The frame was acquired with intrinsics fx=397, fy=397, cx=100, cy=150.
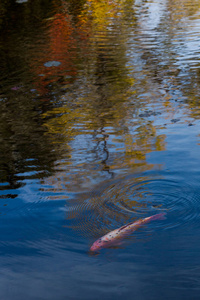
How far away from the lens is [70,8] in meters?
14.4

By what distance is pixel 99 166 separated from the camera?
14.0 ft

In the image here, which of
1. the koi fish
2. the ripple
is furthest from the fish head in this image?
the ripple

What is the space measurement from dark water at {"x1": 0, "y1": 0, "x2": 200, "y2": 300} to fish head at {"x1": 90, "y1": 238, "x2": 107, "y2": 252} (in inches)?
2.3

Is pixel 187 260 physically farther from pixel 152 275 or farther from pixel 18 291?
pixel 18 291

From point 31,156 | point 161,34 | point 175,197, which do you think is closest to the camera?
point 175,197

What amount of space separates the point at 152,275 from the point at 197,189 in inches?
43.5

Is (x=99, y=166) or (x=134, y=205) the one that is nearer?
(x=134, y=205)

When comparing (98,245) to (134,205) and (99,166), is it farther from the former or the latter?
(99,166)

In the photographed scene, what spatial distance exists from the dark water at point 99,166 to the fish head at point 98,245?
6 centimetres

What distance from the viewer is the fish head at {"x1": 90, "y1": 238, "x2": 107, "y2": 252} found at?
9.98ft

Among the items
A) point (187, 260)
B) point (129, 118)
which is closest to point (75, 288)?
point (187, 260)

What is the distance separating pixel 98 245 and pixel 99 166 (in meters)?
1.33

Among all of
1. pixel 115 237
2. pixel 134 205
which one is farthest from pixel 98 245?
pixel 134 205

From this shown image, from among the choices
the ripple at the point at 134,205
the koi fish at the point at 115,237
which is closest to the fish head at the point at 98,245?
the koi fish at the point at 115,237
